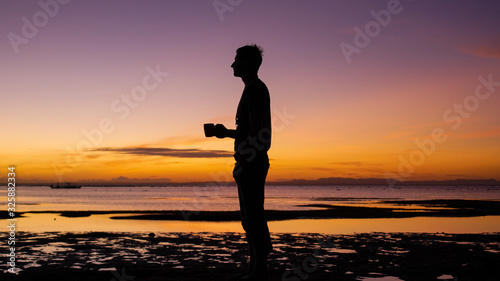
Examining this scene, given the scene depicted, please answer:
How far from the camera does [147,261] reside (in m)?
9.62

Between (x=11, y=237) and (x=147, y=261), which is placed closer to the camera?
(x=147, y=261)

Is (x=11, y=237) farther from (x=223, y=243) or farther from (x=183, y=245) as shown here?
(x=223, y=243)

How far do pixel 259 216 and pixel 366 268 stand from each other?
3800 mm

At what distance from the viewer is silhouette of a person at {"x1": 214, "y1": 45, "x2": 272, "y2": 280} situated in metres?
5.92

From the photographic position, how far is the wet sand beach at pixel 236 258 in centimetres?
754

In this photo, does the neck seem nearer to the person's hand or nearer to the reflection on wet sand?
the person's hand

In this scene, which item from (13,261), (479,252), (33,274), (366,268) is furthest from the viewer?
(479,252)

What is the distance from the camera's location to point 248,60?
20.4 ft

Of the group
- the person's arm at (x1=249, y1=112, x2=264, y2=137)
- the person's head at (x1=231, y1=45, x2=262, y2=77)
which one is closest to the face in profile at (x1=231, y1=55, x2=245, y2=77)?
the person's head at (x1=231, y1=45, x2=262, y2=77)

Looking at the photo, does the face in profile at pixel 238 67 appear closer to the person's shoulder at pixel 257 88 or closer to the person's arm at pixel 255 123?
the person's shoulder at pixel 257 88

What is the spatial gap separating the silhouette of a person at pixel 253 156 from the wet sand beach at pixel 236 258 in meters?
1.00

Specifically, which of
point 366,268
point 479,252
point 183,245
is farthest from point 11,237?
point 479,252

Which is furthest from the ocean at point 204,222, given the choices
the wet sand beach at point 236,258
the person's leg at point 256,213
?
the person's leg at point 256,213

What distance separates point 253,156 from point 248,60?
4.41 ft
